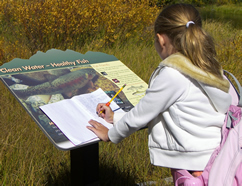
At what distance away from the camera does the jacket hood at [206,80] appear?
1380 mm

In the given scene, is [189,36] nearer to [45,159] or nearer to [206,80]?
[206,80]

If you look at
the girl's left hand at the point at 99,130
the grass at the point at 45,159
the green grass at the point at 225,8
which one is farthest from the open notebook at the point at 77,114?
the green grass at the point at 225,8

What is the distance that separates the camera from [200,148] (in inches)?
56.3

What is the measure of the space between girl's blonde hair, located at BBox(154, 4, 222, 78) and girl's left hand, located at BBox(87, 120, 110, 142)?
524 mm

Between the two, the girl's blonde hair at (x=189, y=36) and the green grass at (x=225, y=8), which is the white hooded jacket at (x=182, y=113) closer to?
the girl's blonde hair at (x=189, y=36)

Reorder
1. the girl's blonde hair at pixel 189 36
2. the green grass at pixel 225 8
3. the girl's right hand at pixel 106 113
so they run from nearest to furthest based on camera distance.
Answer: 1. the girl's blonde hair at pixel 189 36
2. the girl's right hand at pixel 106 113
3. the green grass at pixel 225 8

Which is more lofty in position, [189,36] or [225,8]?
[189,36]

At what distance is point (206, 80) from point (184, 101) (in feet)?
0.43

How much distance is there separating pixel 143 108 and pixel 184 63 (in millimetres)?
264

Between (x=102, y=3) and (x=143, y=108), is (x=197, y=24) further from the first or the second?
(x=102, y=3)

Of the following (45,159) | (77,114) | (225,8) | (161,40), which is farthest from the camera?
(225,8)

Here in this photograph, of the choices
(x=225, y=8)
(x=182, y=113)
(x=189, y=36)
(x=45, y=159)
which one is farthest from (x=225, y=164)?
(x=225, y=8)

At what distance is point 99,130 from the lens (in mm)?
1574

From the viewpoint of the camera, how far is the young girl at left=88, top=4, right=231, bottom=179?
1.39 metres
